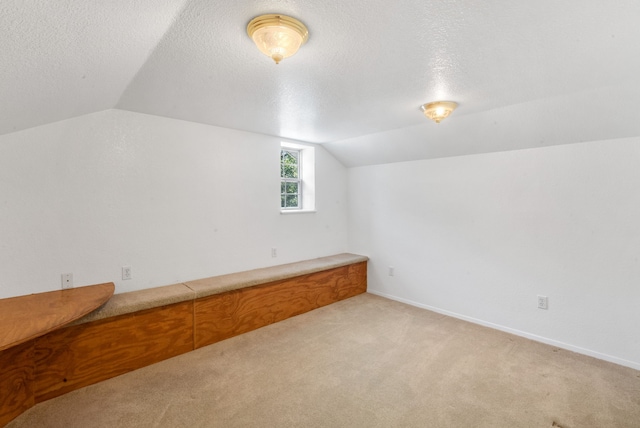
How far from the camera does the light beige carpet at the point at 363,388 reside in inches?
71.1

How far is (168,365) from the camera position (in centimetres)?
239

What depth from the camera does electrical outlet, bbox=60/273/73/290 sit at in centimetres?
229

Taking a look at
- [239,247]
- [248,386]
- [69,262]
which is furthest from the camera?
[239,247]

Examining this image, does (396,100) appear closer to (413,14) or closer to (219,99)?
(413,14)

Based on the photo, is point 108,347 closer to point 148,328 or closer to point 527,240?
point 148,328

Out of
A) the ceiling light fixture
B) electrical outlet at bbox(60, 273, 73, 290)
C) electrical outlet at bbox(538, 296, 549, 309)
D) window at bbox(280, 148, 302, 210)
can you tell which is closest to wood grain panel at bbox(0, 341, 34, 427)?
electrical outlet at bbox(60, 273, 73, 290)

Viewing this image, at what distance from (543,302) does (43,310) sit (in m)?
3.92

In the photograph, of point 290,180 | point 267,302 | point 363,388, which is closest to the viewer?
point 363,388

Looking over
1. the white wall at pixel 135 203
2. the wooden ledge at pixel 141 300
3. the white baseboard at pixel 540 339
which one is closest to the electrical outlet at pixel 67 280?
the white wall at pixel 135 203

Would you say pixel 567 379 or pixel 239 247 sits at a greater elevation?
pixel 239 247

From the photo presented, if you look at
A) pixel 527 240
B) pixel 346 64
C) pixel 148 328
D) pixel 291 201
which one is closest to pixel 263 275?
pixel 148 328

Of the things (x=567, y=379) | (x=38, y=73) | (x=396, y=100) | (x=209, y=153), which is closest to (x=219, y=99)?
(x=209, y=153)

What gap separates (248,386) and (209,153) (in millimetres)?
2154

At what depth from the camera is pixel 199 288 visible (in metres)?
2.68
